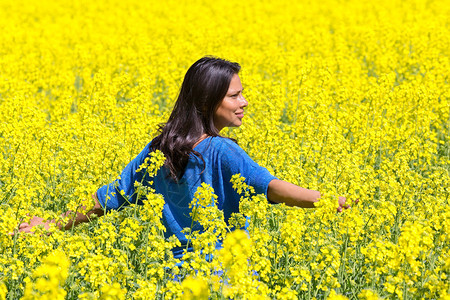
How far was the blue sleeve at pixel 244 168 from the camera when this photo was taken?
3.67 meters

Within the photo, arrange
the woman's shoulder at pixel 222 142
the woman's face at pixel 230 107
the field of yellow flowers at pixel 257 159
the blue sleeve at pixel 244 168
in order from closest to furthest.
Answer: the field of yellow flowers at pixel 257 159 < the blue sleeve at pixel 244 168 < the woman's shoulder at pixel 222 142 < the woman's face at pixel 230 107

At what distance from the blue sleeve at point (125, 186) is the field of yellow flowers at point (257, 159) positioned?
0.12 m

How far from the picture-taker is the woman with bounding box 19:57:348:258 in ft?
12.4

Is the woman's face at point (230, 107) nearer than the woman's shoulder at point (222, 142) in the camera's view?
No

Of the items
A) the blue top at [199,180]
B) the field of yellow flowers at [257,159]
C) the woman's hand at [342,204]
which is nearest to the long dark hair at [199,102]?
the blue top at [199,180]

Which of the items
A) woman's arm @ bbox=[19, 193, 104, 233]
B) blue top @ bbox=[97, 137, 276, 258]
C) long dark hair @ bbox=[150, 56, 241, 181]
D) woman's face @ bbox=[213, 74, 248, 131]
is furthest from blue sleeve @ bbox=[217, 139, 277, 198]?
woman's arm @ bbox=[19, 193, 104, 233]

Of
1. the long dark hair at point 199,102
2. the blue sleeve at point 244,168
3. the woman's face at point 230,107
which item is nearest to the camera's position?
the blue sleeve at point 244,168

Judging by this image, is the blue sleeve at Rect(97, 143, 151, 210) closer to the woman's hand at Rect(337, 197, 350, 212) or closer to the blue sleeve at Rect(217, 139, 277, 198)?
the blue sleeve at Rect(217, 139, 277, 198)

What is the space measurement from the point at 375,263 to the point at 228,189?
89cm

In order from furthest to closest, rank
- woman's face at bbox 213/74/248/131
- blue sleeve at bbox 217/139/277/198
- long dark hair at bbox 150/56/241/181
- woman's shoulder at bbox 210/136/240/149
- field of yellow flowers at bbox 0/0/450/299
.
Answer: woman's face at bbox 213/74/248/131, long dark hair at bbox 150/56/241/181, woman's shoulder at bbox 210/136/240/149, blue sleeve at bbox 217/139/277/198, field of yellow flowers at bbox 0/0/450/299

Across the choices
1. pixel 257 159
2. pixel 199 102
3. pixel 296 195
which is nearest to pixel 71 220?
pixel 199 102

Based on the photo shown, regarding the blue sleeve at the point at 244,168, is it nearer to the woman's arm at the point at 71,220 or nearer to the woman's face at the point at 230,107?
the woman's face at the point at 230,107

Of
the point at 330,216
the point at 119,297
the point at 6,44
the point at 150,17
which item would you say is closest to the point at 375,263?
the point at 330,216

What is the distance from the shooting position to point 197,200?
3705 millimetres
